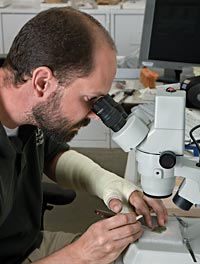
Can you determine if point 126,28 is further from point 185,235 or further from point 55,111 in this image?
point 185,235

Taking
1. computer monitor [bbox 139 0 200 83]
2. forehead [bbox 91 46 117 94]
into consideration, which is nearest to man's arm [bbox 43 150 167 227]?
forehead [bbox 91 46 117 94]

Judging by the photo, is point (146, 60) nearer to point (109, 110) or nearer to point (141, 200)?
point (141, 200)

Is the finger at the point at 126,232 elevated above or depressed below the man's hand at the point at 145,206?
above

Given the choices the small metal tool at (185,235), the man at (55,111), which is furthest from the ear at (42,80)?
the small metal tool at (185,235)

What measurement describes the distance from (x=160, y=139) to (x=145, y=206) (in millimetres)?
379

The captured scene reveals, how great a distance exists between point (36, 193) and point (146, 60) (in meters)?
1.34

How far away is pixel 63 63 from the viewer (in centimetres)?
112

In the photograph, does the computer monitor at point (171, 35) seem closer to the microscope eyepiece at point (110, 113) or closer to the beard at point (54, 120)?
the beard at point (54, 120)

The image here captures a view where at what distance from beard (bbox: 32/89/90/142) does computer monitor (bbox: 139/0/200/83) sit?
139 centimetres

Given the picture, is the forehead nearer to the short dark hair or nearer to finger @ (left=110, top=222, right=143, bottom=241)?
the short dark hair

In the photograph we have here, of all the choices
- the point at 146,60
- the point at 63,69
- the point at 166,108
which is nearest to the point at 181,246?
the point at 166,108

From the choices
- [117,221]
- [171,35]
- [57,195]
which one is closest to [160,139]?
[117,221]

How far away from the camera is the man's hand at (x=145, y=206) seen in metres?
1.23

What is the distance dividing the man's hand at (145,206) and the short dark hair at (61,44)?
375 mm
